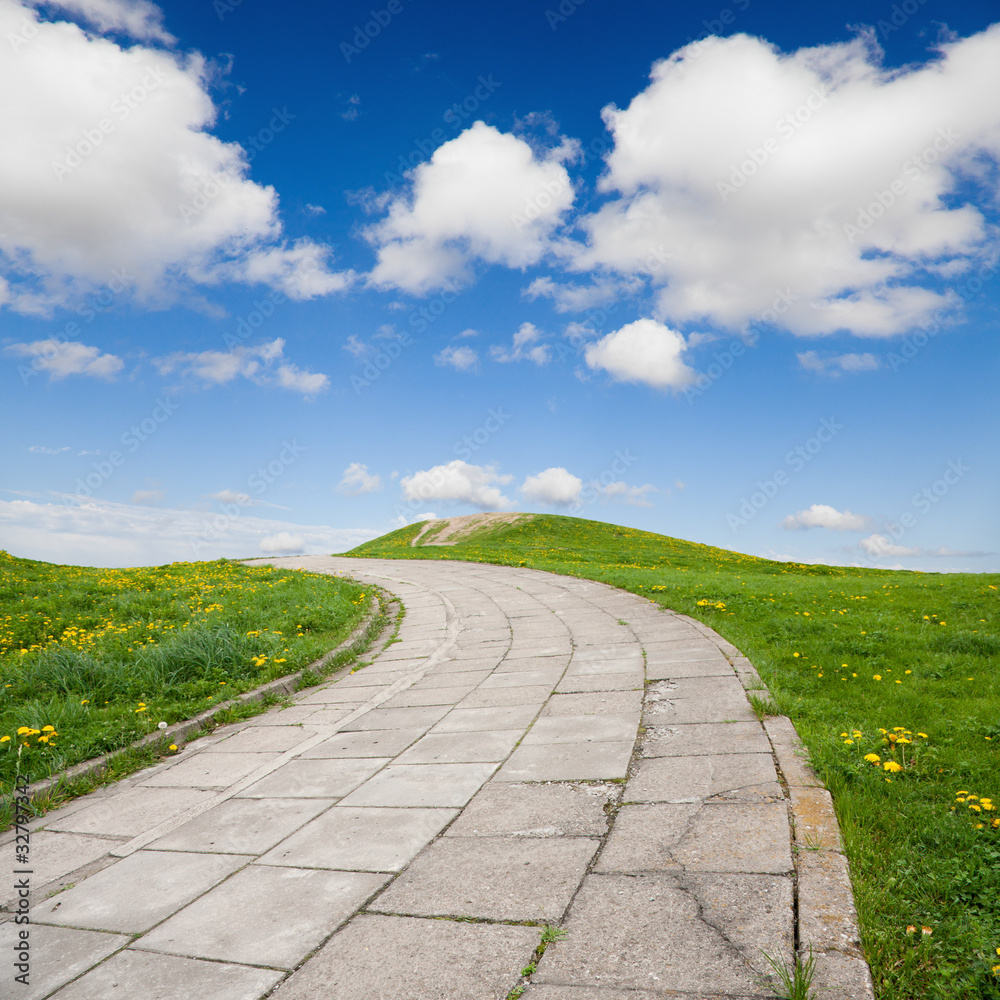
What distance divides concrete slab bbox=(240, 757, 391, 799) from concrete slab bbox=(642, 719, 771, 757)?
1966mm

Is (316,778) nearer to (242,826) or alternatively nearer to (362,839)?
(242,826)

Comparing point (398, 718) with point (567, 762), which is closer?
point (567, 762)

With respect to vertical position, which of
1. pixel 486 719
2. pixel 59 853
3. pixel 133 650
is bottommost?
pixel 59 853

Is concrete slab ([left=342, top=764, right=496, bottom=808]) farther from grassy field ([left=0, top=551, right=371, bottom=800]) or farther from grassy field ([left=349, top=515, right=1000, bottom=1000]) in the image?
grassy field ([left=0, top=551, right=371, bottom=800])

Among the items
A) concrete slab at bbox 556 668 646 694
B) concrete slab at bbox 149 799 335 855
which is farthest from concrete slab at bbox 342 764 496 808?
A: concrete slab at bbox 556 668 646 694

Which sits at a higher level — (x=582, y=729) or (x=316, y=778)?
(x=582, y=729)

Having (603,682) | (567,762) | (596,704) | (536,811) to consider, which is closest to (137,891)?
(536,811)

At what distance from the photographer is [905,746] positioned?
3.79 m

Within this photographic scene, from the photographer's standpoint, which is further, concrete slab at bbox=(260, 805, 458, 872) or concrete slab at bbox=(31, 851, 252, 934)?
concrete slab at bbox=(260, 805, 458, 872)

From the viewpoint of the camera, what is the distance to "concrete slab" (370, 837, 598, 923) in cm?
254

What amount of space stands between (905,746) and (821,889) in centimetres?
179

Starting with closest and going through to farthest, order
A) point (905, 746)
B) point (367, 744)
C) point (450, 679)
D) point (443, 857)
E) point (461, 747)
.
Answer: point (443, 857)
point (905, 746)
point (461, 747)
point (367, 744)
point (450, 679)

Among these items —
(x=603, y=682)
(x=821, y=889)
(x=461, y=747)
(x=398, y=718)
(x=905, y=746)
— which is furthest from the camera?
(x=603, y=682)

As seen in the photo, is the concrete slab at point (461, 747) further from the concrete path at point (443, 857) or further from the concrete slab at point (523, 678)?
the concrete slab at point (523, 678)
